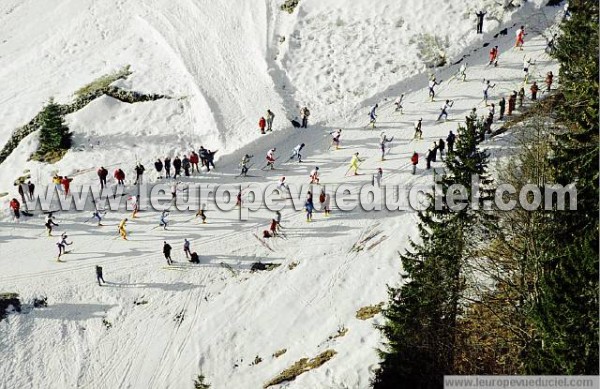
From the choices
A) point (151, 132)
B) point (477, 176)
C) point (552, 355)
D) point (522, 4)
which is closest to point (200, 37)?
point (151, 132)

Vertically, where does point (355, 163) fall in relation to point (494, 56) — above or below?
below

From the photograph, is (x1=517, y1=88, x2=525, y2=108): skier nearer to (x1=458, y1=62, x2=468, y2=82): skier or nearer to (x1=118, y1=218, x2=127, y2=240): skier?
(x1=458, y1=62, x2=468, y2=82): skier

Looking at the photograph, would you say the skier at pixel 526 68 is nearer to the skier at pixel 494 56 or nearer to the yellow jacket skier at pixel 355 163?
the skier at pixel 494 56

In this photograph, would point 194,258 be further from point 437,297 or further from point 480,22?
point 480,22

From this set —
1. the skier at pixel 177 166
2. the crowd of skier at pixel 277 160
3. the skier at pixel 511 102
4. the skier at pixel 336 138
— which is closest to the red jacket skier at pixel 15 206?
the crowd of skier at pixel 277 160

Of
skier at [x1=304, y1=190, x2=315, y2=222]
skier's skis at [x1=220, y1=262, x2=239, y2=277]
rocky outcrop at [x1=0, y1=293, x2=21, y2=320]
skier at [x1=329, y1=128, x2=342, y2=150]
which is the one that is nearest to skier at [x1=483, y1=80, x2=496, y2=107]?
skier at [x1=329, y1=128, x2=342, y2=150]

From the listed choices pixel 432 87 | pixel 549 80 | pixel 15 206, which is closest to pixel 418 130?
pixel 432 87
